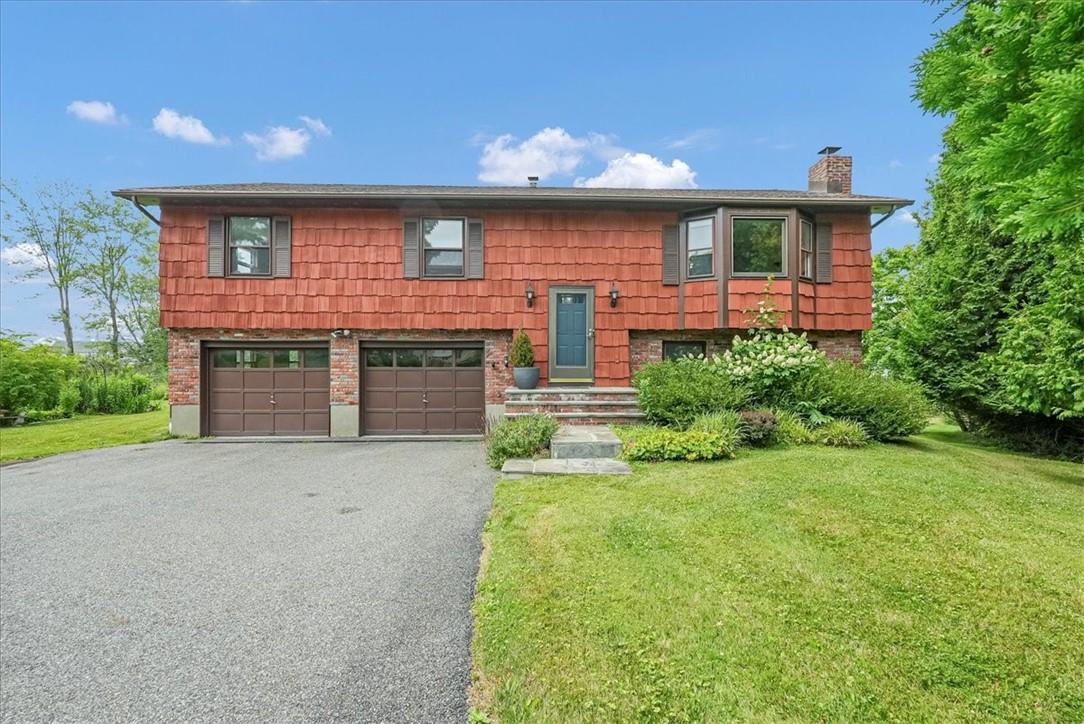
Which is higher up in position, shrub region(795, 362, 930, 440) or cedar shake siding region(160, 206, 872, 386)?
cedar shake siding region(160, 206, 872, 386)

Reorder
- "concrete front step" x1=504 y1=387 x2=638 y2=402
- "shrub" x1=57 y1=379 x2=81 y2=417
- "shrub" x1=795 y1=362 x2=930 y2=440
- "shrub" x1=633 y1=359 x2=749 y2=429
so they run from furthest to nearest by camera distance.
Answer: "shrub" x1=57 y1=379 x2=81 y2=417 < "concrete front step" x1=504 y1=387 x2=638 y2=402 < "shrub" x1=795 y1=362 x2=930 y2=440 < "shrub" x1=633 y1=359 x2=749 y2=429

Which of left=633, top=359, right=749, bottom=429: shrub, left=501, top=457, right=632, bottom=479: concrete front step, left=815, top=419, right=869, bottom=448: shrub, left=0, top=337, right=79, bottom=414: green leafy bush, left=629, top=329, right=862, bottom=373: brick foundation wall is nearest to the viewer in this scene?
left=501, top=457, right=632, bottom=479: concrete front step

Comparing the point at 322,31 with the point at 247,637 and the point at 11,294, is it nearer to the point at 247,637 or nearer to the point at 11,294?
the point at 247,637

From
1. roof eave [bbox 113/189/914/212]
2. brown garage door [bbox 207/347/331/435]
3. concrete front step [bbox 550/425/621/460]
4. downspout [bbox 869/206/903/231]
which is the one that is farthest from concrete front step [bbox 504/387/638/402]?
downspout [bbox 869/206/903/231]

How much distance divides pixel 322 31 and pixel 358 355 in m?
9.35

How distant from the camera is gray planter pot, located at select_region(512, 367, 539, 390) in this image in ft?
30.7

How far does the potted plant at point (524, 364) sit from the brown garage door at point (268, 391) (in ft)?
13.6

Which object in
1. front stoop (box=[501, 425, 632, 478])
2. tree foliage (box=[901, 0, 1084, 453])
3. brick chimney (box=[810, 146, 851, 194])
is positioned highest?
brick chimney (box=[810, 146, 851, 194])

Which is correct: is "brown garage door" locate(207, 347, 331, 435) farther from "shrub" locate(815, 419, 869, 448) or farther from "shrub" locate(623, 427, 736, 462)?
"shrub" locate(815, 419, 869, 448)

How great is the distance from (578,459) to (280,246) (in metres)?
8.10

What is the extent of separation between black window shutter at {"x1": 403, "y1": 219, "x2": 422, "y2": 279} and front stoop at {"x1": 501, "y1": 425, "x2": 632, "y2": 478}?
5.26 m

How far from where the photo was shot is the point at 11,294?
21.1m

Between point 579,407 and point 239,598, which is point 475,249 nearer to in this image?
point 579,407

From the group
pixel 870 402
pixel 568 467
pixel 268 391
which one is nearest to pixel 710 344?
pixel 870 402
